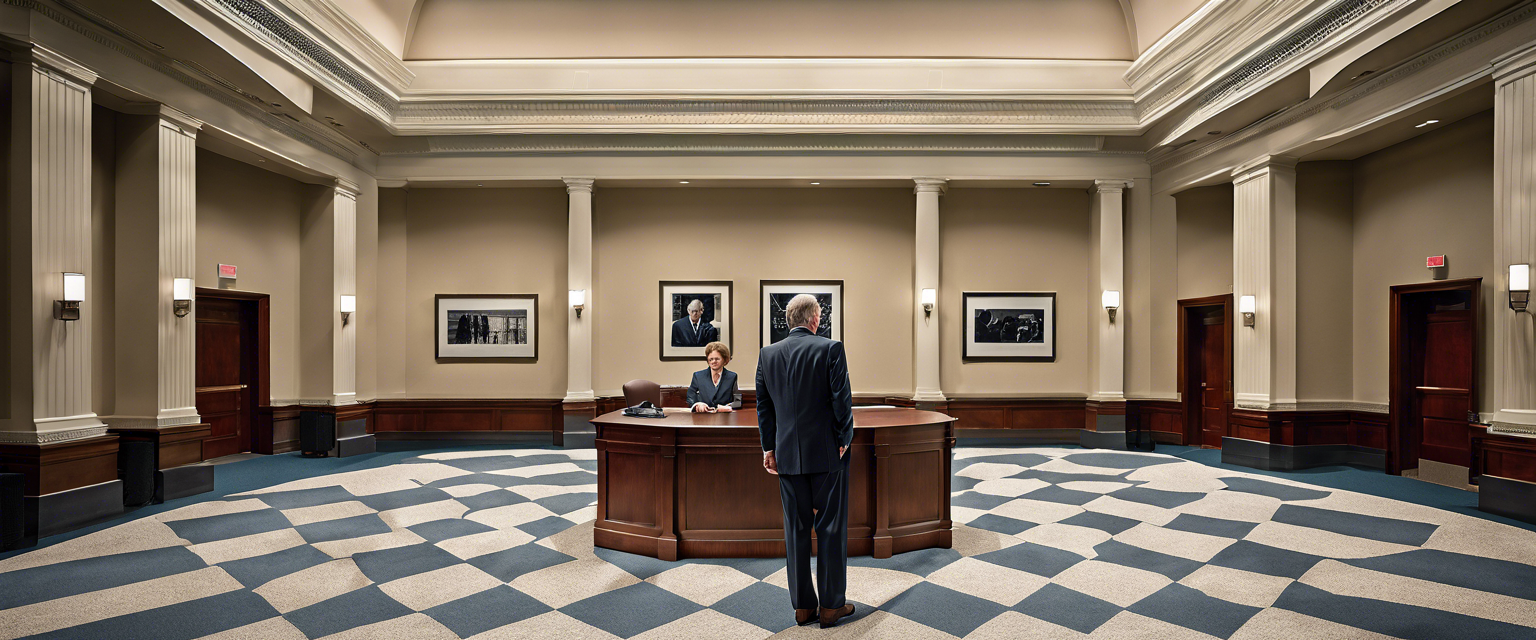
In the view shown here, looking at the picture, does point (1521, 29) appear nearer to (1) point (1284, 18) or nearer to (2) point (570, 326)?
(1) point (1284, 18)

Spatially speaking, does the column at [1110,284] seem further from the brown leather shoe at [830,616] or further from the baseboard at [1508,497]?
the brown leather shoe at [830,616]

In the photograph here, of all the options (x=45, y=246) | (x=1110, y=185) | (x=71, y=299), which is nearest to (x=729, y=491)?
(x=71, y=299)

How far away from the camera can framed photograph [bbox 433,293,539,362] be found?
11.6m

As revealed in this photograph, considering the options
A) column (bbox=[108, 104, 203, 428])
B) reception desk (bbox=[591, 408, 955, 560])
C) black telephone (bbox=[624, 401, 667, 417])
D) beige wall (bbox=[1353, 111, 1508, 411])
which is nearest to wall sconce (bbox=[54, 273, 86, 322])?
column (bbox=[108, 104, 203, 428])

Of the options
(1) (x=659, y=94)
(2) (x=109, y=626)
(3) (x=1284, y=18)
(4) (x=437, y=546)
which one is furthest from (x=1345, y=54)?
(2) (x=109, y=626)

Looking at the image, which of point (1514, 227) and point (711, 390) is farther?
point (711, 390)

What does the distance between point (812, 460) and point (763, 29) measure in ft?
28.3

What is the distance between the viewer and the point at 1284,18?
7730 millimetres

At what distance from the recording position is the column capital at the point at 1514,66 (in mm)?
6219

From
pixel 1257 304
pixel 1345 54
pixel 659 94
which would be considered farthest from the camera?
pixel 659 94

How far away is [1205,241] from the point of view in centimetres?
1110

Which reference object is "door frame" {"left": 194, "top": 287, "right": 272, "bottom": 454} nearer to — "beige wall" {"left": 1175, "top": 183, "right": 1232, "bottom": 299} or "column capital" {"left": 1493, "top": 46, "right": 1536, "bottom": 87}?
"beige wall" {"left": 1175, "top": 183, "right": 1232, "bottom": 299}

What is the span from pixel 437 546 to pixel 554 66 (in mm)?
7666

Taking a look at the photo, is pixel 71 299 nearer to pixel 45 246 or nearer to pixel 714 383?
pixel 45 246
